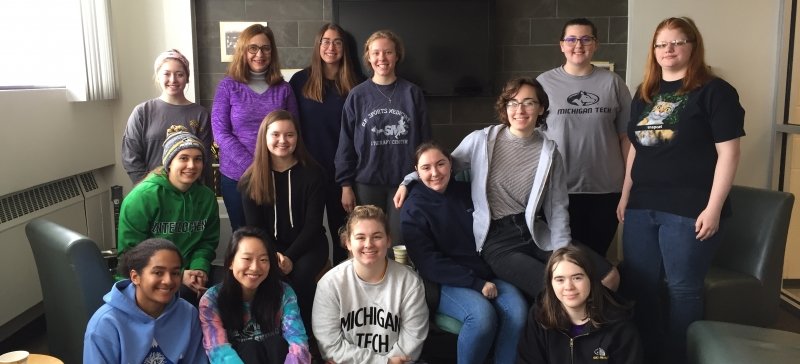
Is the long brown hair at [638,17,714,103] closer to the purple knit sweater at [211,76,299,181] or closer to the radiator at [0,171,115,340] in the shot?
the purple knit sweater at [211,76,299,181]

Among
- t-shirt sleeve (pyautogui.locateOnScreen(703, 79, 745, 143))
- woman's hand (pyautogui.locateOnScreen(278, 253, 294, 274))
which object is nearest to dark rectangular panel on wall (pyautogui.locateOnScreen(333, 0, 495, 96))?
woman's hand (pyautogui.locateOnScreen(278, 253, 294, 274))

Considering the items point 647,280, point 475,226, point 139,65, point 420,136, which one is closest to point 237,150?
point 420,136

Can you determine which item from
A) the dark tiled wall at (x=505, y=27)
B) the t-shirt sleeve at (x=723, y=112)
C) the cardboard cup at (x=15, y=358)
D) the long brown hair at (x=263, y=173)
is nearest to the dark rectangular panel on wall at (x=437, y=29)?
the dark tiled wall at (x=505, y=27)

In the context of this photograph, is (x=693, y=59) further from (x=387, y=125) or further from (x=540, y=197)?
(x=387, y=125)

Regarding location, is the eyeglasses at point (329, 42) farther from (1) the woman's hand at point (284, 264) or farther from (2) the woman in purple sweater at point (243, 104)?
(1) the woman's hand at point (284, 264)

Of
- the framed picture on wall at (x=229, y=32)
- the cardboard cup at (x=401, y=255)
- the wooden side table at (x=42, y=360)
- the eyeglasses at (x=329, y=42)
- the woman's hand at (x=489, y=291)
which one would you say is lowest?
the wooden side table at (x=42, y=360)

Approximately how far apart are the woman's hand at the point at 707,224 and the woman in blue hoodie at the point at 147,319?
1.72 m

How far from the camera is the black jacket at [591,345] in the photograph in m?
2.04

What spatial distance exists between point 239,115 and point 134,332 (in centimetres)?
124

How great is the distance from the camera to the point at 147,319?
6.59 ft

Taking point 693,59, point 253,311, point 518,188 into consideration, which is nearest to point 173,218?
point 253,311

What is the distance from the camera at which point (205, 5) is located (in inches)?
165

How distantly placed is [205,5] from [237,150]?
169cm

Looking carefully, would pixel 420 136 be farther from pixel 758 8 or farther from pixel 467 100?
pixel 758 8
